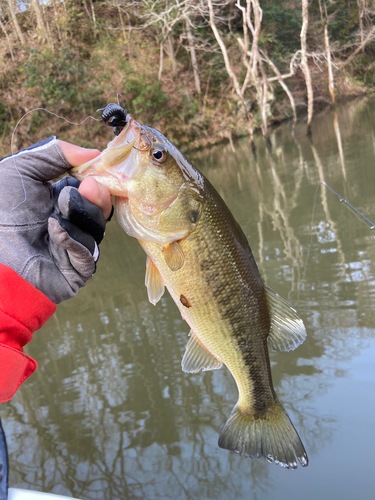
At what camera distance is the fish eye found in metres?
1.77

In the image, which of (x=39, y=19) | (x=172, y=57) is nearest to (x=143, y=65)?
(x=172, y=57)

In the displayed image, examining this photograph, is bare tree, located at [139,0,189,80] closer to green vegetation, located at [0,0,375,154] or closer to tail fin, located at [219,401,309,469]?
green vegetation, located at [0,0,375,154]

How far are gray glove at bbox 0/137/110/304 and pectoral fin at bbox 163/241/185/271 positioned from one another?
31 centimetres

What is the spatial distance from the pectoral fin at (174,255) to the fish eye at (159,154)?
0.37 m

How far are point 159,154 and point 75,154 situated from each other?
37 centimetres

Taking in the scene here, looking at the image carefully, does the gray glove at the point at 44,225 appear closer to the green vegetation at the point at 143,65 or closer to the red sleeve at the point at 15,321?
the red sleeve at the point at 15,321

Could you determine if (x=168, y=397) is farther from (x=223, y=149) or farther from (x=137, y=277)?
(x=223, y=149)

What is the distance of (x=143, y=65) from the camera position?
25.3 meters

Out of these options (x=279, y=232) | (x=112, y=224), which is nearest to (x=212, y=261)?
(x=279, y=232)

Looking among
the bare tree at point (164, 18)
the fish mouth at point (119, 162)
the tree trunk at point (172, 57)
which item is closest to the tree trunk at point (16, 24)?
the bare tree at point (164, 18)

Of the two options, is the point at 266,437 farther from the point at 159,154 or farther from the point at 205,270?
the point at 159,154

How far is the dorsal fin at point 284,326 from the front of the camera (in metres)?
2.03

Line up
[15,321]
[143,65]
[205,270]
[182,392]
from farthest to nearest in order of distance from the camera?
[143,65] → [182,392] → [205,270] → [15,321]

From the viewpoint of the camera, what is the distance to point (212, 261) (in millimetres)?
1844
